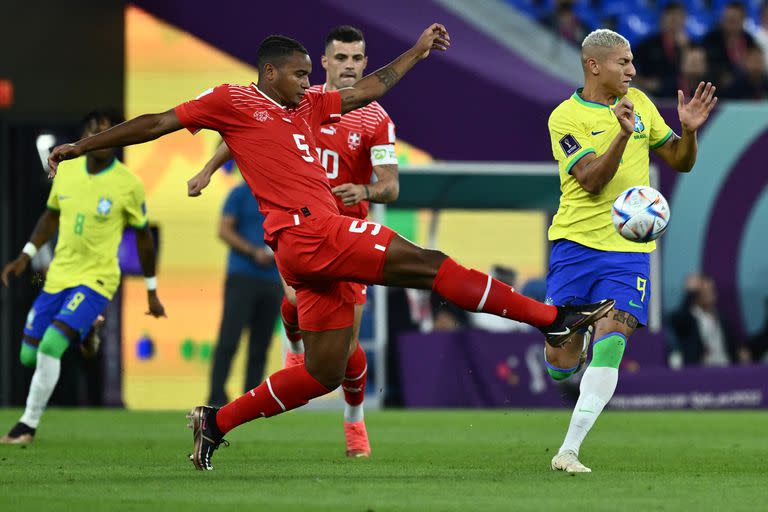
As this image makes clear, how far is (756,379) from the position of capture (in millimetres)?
16531

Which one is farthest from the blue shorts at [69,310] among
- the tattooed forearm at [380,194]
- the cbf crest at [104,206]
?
the tattooed forearm at [380,194]

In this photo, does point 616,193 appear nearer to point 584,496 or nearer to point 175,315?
point 584,496

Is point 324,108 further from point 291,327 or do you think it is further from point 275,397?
point 291,327

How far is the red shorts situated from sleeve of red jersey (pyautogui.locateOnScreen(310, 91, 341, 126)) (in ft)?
2.08

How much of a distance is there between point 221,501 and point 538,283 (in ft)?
35.7

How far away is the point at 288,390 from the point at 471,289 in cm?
117

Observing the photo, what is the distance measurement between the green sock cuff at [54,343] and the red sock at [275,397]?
299 centimetres

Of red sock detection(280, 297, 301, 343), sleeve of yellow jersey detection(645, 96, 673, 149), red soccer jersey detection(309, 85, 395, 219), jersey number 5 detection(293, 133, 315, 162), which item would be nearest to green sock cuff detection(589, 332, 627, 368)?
sleeve of yellow jersey detection(645, 96, 673, 149)

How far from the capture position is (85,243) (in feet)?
36.0

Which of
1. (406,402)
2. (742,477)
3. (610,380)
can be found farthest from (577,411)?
(406,402)

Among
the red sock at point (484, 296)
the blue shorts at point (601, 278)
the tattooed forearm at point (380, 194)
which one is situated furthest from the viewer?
the tattooed forearm at point (380, 194)

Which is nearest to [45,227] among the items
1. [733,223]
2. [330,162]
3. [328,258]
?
[330,162]

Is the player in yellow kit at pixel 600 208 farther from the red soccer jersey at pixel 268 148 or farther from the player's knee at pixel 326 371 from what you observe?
the red soccer jersey at pixel 268 148

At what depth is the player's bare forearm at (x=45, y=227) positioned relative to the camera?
1108 cm
